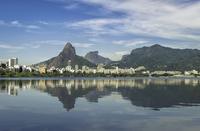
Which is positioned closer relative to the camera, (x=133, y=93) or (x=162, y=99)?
(x=162, y=99)

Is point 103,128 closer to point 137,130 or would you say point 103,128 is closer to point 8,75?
point 137,130

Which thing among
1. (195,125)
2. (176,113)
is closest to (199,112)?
(176,113)

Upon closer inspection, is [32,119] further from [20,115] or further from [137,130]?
[137,130]

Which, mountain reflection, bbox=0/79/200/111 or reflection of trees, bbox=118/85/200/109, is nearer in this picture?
reflection of trees, bbox=118/85/200/109

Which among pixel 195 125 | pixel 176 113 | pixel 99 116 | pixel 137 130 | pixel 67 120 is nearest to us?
pixel 137 130

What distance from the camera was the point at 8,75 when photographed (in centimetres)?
19550

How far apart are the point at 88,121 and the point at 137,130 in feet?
14.3

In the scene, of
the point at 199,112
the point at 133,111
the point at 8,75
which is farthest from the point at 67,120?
the point at 8,75

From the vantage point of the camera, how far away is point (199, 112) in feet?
101

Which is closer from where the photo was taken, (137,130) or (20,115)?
(137,130)

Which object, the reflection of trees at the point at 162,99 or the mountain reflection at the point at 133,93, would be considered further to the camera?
the mountain reflection at the point at 133,93

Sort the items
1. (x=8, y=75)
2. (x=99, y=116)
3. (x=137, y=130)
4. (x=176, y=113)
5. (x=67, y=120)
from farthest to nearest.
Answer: (x=8, y=75) < (x=176, y=113) < (x=99, y=116) < (x=67, y=120) < (x=137, y=130)

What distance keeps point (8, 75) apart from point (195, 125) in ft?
592

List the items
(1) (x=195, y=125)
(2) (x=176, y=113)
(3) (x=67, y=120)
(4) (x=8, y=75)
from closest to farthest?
(1) (x=195, y=125), (3) (x=67, y=120), (2) (x=176, y=113), (4) (x=8, y=75)
